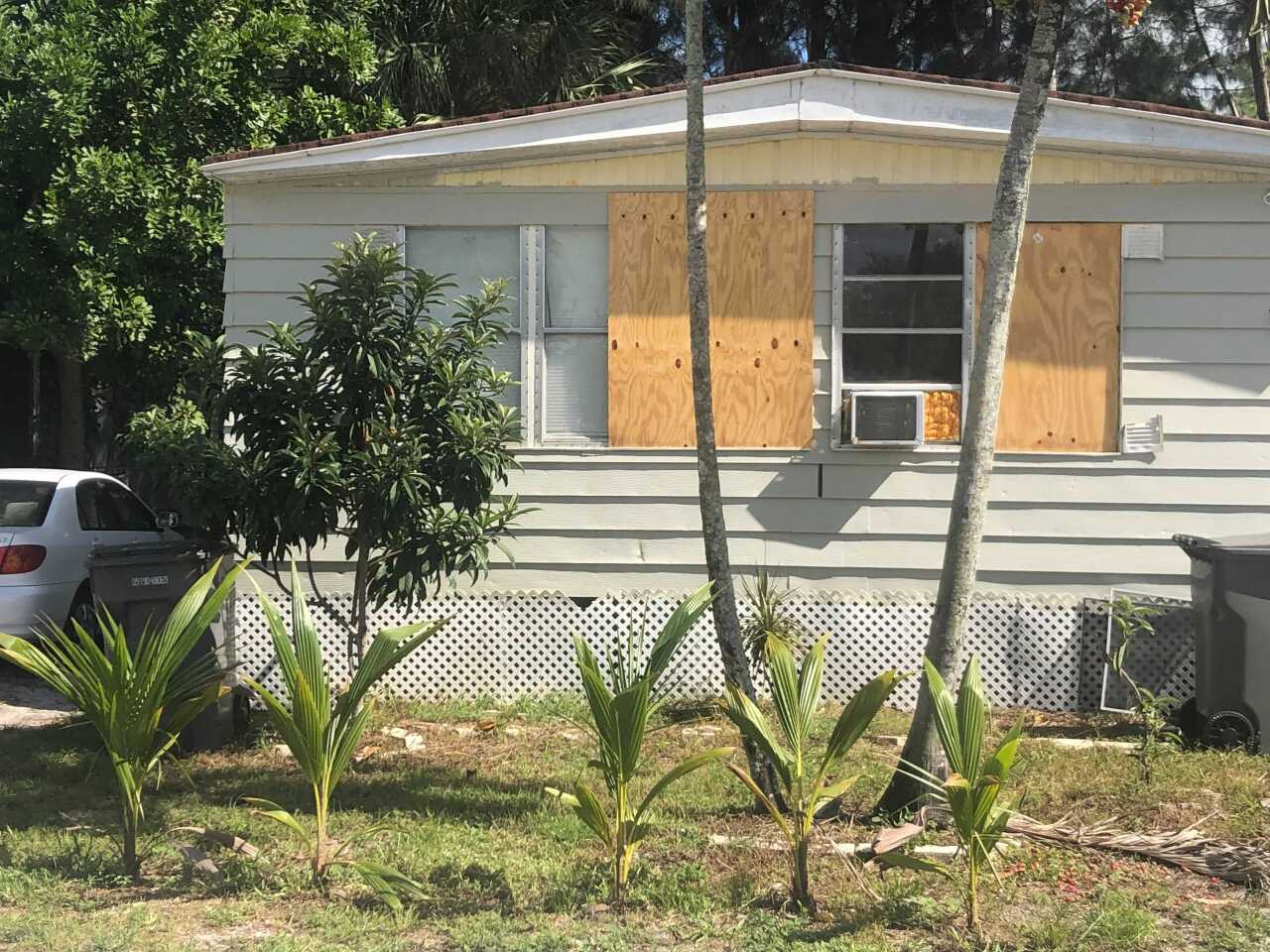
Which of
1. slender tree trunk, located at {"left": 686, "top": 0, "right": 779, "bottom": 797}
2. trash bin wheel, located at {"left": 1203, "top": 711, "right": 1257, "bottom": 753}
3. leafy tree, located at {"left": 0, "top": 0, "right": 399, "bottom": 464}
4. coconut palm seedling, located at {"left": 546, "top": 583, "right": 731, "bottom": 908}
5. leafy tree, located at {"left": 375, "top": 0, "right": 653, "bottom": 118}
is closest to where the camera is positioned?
coconut palm seedling, located at {"left": 546, "top": 583, "right": 731, "bottom": 908}

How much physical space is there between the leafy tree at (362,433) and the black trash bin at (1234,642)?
3.78 metres

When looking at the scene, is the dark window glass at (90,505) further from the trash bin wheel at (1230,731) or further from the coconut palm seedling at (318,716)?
the trash bin wheel at (1230,731)

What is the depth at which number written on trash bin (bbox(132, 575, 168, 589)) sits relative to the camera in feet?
20.4

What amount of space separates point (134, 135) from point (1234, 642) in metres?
10.1

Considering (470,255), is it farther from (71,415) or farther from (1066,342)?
(71,415)

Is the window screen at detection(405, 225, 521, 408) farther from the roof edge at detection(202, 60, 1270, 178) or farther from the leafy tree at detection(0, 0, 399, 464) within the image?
the leafy tree at detection(0, 0, 399, 464)

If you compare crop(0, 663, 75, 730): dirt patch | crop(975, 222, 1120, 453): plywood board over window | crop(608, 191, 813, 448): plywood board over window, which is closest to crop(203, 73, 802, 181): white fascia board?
crop(608, 191, 813, 448): plywood board over window

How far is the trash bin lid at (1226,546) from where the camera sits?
237 inches

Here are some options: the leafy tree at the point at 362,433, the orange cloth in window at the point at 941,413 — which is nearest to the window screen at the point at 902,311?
the orange cloth in window at the point at 941,413

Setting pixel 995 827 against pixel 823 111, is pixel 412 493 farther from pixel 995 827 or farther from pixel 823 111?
pixel 823 111

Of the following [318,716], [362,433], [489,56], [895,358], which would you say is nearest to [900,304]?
[895,358]

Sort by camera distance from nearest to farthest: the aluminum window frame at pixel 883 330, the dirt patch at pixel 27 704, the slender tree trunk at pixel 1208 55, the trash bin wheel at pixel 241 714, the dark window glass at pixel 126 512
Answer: the trash bin wheel at pixel 241 714, the dirt patch at pixel 27 704, the aluminum window frame at pixel 883 330, the dark window glass at pixel 126 512, the slender tree trunk at pixel 1208 55

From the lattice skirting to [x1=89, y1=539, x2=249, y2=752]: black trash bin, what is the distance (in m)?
1.06

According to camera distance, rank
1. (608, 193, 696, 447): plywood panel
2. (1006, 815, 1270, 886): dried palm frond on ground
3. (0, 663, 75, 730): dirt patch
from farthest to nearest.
A: (608, 193, 696, 447): plywood panel
(0, 663, 75, 730): dirt patch
(1006, 815, 1270, 886): dried palm frond on ground
